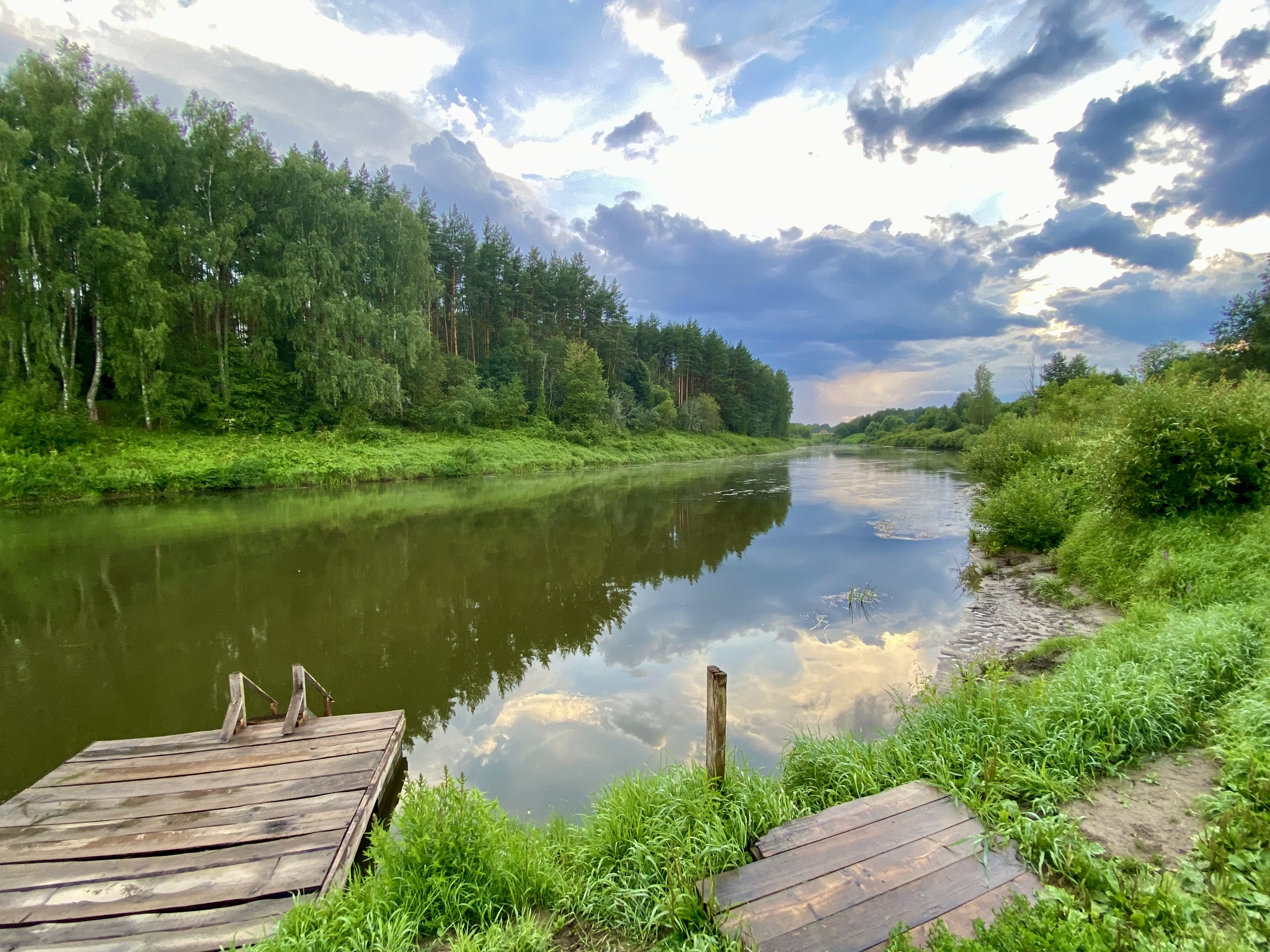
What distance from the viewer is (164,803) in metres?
4.10

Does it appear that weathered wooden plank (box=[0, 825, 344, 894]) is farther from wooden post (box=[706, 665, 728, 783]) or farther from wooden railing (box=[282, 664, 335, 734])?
wooden post (box=[706, 665, 728, 783])

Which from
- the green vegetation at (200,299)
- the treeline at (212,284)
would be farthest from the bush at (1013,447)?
the treeline at (212,284)

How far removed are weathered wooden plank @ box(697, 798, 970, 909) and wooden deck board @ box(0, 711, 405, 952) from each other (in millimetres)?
2580

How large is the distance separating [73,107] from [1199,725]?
134 feet

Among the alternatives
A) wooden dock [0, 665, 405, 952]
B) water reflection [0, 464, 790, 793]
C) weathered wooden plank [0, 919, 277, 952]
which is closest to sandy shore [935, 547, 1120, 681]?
water reflection [0, 464, 790, 793]

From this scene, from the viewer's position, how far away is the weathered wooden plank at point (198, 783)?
4.22m

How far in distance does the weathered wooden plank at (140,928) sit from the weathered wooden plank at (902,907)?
9.77 feet

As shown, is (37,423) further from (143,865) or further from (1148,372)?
(1148,372)

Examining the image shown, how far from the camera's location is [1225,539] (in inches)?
308

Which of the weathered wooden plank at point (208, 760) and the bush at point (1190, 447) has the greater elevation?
the bush at point (1190, 447)

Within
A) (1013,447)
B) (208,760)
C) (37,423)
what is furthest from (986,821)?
(37,423)

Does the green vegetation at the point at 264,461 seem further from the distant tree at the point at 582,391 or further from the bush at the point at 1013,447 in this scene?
the bush at the point at 1013,447

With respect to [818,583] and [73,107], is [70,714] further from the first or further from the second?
[73,107]

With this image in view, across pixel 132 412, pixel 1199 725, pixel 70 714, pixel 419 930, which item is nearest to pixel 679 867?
pixel 419 930
